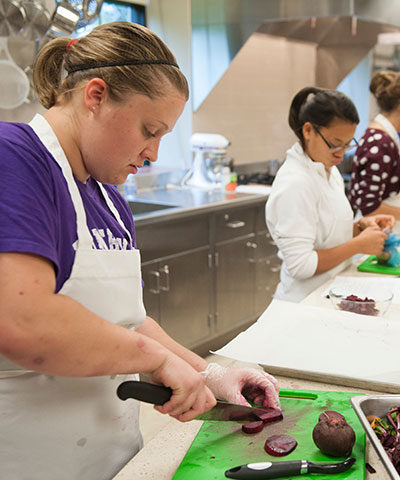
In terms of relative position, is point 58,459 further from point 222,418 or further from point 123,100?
point 123,100

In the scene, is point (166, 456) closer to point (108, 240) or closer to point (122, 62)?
point (108, 240)

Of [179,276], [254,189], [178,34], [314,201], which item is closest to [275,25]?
[178,34]

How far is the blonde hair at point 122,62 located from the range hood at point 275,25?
3056mm

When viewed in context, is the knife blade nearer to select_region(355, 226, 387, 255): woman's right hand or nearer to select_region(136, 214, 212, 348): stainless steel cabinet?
select_region(355, 226, 387, 255): woman's right hand

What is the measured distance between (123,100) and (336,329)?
88 cm

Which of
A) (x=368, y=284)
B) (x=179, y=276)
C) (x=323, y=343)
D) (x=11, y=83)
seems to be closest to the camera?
(x=323, y=343)

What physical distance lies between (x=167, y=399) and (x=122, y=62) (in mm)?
592

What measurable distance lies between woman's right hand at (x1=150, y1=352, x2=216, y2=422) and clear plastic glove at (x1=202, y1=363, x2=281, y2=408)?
0.63ft

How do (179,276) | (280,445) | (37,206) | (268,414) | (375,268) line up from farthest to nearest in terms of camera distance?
(179,276), (375,268), (268,414), (280,445), (37,206)

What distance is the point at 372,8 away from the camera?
3.82 metres

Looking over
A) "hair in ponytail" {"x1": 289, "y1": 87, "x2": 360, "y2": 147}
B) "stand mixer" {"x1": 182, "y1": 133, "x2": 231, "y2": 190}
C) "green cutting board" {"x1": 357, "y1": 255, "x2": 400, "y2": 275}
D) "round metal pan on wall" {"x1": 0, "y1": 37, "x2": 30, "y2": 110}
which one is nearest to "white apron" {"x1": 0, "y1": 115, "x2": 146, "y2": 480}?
"hair in ponytail" {"x1": 289, "y1": 87, "x2": 360, "y2": 147}

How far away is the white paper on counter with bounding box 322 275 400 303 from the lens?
1.92 metres

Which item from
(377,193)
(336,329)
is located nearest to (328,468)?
(336,329)

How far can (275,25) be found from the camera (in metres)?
4.57
